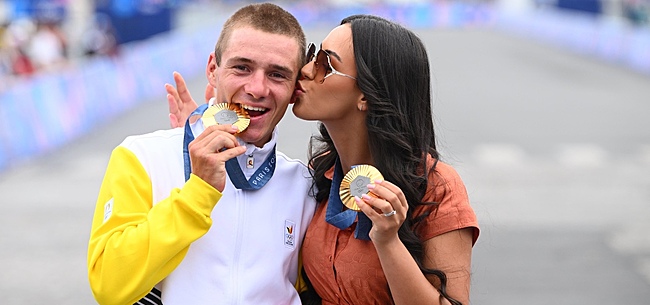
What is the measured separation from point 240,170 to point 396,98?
636 millimetres

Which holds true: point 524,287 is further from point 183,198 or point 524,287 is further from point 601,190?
point 183,198

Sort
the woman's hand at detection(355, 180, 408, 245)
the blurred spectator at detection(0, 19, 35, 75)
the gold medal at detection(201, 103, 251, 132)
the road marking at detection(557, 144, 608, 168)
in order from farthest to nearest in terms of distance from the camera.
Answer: the blurred spectator at detection(0, 19, 35, 75), the road marking at detection(557, 144, 608, 168), the gold medal at detection(201, 103, 251, 132), the woman's hand at detection(355, 180, 408, 245)

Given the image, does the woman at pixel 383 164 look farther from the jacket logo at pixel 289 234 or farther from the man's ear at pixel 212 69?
the man's ear at pixel 212 69

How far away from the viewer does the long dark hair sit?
11.7ft

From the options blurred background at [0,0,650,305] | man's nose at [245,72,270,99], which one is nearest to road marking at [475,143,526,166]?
blurred background at [0,0,650,305]

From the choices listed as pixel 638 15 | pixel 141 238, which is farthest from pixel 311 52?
pixel 638 15

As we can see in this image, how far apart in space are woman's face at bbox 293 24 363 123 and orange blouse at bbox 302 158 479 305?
40 centimetres

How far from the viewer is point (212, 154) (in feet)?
10.6

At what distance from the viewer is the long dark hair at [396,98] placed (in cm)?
357

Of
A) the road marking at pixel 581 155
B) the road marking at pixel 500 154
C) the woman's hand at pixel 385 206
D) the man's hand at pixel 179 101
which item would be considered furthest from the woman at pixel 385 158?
the road marking at pixel 581 155

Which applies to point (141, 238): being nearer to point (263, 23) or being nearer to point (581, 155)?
point (263, 23)

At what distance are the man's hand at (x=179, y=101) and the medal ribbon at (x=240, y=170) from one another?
59 centimetres

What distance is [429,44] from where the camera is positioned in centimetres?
3884

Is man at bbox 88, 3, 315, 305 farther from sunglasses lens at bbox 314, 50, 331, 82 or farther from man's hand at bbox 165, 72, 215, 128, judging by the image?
man's hand at bbox 165, 72, 215, 128
